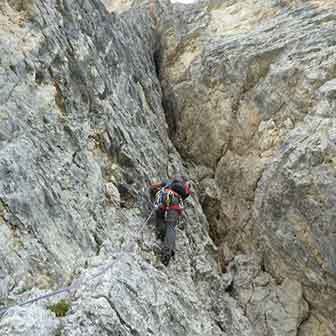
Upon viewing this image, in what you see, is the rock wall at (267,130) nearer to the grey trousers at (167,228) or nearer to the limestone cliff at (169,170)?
the limestone cliff at (169,170)

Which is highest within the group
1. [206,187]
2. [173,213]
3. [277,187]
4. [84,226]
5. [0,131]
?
[0,131]

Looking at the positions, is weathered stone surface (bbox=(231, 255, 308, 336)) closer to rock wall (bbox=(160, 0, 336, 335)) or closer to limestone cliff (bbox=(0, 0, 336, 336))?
limestone cliff (bbox=(0, 0, 336, 336))

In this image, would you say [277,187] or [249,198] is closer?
[277,187]

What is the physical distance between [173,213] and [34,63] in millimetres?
4929

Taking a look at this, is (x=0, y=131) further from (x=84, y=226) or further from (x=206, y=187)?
(x=206, y=187)

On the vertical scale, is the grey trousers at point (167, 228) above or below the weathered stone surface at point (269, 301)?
above

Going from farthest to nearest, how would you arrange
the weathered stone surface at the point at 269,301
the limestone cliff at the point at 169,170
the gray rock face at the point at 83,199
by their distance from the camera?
the weathered stone surface at the point at 269,301 < the limestone cliff at the point at 169,170 < the gray rock face at the point at 83,199

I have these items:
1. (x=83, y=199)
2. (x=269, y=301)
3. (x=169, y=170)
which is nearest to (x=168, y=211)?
(x=83, y=199)

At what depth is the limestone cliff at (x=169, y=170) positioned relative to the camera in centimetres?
690

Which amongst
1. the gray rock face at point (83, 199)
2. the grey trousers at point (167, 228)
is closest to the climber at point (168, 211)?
the grey trousers at point (167, 228)

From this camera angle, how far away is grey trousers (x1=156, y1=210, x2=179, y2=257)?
30.8ft

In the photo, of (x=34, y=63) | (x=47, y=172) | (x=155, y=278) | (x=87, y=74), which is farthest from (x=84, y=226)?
(x=87, y=74)

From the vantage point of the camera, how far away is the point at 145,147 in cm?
1229

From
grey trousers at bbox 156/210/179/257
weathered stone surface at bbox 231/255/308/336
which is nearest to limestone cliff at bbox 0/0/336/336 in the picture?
weathered stone surface at bbox 231/255/308/336
